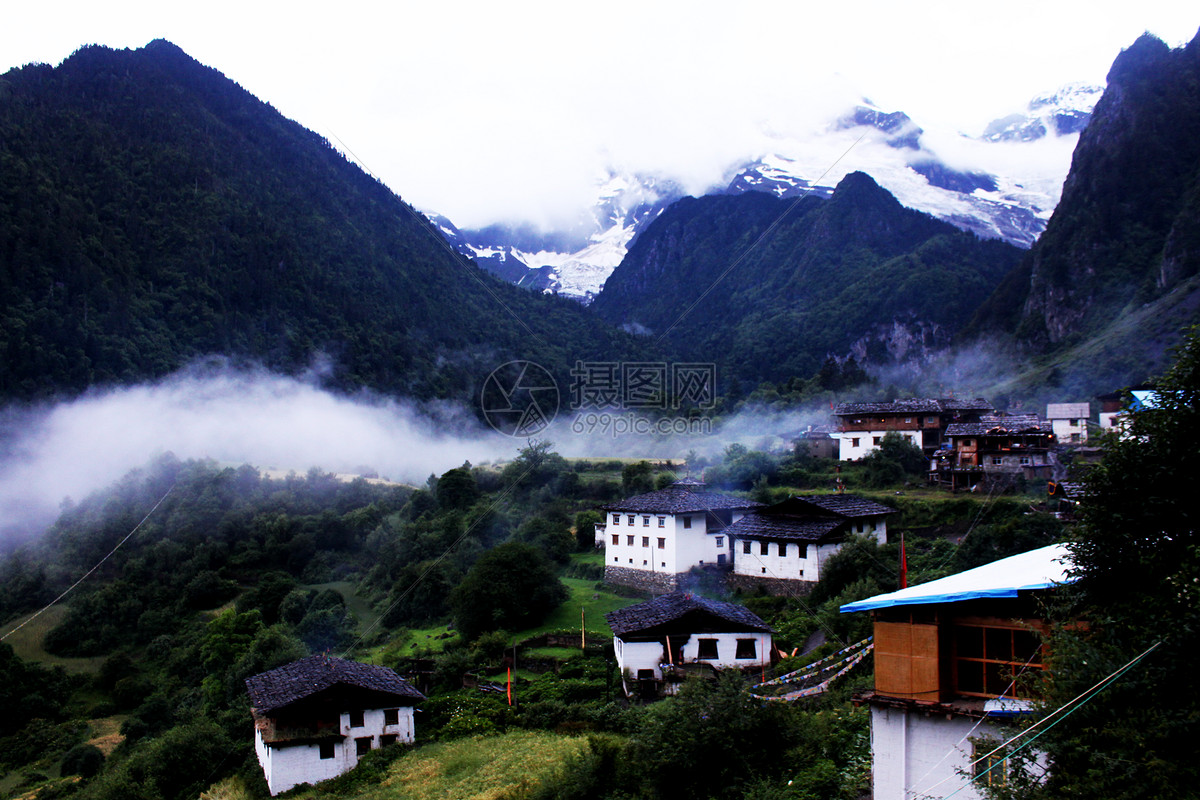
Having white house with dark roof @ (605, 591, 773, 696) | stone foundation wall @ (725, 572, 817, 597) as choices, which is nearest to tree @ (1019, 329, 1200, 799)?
white house with dark roof @ (605, 591, 773, 696)

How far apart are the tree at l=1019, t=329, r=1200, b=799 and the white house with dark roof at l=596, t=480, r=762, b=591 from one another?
21.5m

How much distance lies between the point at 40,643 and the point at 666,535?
124 feet

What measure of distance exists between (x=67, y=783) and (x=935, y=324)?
10423 cm

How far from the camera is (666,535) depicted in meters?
29.9

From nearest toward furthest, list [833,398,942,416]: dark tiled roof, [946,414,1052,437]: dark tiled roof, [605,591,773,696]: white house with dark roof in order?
[605,591,773,696]: white house with dark roof, [946,414,1052,437]: dark tiled roof, [833,398,942,416]: dark tiled roof

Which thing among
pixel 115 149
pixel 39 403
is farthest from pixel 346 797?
pixel 115 149

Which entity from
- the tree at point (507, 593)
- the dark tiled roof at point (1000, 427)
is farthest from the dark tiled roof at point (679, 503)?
the dark tiled roof at point (1000, 427)

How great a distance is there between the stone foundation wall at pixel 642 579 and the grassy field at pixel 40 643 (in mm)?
28907

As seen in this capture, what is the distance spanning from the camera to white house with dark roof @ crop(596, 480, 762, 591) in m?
29.7

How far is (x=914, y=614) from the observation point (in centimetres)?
1025

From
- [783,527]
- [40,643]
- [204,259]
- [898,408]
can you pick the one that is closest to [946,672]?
[783,527]

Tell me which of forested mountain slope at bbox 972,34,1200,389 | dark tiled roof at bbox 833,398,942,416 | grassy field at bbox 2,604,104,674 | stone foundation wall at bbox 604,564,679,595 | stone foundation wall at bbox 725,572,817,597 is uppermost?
forested mountain slope at bbox 972,34,1200,389

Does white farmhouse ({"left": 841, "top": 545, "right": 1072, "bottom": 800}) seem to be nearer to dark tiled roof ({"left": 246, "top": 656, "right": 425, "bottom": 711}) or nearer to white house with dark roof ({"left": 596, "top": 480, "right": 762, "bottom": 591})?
dark tiled roof ({"left": 246, "top": 656, "right": 425, "bottom": 711})

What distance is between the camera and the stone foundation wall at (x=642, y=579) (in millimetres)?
29391
